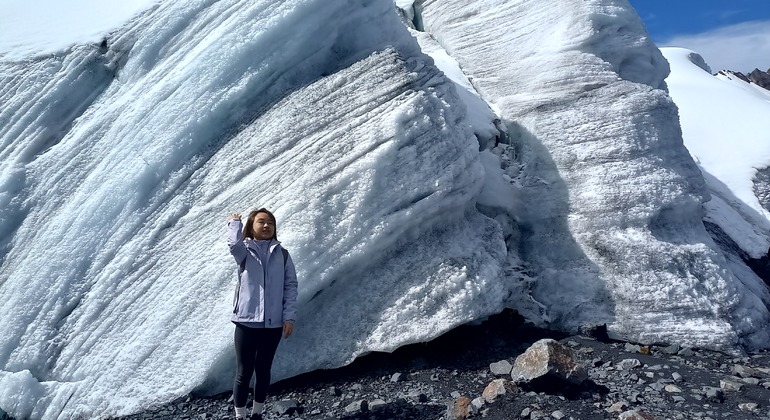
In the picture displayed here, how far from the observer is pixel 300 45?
317 inches

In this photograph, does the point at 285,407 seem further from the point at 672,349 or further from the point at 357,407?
the point at 672,349

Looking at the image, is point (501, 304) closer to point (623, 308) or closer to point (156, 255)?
point (623, 308)

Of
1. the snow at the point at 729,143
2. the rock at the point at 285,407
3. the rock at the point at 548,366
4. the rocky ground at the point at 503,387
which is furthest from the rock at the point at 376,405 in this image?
the snow at the point at 729,143

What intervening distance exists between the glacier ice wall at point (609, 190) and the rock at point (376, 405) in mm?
2775

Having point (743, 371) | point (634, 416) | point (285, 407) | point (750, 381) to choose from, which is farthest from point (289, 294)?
point (743, 371)

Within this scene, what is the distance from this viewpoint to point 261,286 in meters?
5.23

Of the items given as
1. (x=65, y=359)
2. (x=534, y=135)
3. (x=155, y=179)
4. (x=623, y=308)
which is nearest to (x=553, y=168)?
(x=534, y=135)

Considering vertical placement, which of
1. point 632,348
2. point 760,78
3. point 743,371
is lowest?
point 760,78

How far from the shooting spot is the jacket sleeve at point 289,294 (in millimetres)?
5258

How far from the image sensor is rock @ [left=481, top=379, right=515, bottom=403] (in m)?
5.72

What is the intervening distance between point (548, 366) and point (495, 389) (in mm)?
545

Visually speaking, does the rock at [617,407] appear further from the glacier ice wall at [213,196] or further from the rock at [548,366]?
the glacier ice wall at [213,196]

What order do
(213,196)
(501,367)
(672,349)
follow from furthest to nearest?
(213,196) → (672,349) → (501,367)

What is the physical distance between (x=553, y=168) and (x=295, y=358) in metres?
4.53
